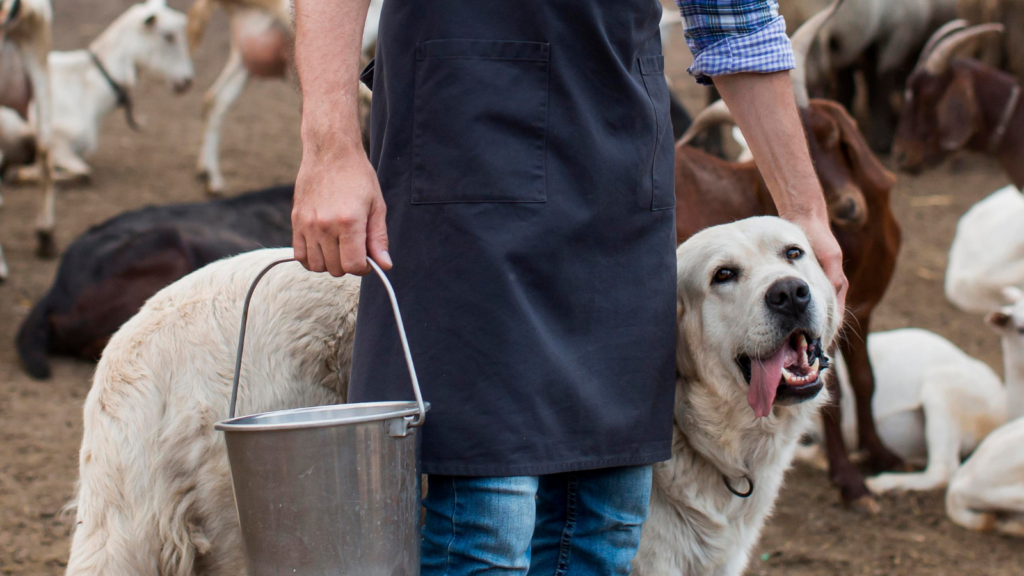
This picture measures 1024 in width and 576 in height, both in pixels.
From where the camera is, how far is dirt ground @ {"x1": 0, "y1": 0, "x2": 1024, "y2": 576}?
321 centimetres

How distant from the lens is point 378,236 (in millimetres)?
1354

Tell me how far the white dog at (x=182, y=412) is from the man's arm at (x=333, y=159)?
0.57m

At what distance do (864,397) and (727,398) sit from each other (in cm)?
210

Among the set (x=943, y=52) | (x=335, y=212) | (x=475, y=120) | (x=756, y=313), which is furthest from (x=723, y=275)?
(x=943, y=52)

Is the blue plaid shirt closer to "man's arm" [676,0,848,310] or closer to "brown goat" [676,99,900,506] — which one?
"man's arm" [676,0,848,310]

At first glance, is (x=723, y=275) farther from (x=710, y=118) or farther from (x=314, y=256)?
(x=710, y=118)

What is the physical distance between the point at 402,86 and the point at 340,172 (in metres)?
0.23

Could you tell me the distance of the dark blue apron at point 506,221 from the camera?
144cm

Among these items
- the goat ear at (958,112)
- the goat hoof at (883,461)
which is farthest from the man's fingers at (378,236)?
the goat ear at (958,112)

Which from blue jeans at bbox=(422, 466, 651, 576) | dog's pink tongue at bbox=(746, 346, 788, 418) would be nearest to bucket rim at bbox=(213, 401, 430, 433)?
blue jeans at bbox=(422, 466, 651, 576)

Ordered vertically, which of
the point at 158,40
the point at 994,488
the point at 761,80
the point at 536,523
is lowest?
the point at 994,488

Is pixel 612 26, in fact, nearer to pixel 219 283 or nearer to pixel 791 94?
pixel 791 94

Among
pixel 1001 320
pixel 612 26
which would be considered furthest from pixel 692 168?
pixel 612 26

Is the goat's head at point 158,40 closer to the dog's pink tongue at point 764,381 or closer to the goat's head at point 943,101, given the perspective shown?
the goat's head at point 943,101
